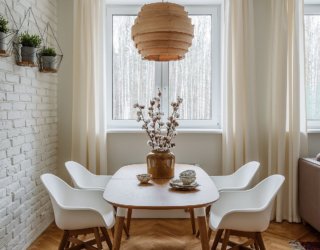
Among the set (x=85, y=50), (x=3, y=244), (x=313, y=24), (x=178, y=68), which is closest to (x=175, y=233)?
(x=3, y=244)

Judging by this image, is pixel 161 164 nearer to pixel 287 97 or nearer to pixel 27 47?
pixel 27 47

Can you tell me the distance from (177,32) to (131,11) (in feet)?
6.18

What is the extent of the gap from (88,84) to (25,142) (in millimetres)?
987

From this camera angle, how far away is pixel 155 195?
217 cm

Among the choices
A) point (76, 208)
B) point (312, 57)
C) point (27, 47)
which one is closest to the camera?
point (76, 208)

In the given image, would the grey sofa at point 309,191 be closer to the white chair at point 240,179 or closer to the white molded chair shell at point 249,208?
the white chair at point 240,179

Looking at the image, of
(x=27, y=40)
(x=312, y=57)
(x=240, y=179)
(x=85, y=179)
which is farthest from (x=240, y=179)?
(x=27, y=40)

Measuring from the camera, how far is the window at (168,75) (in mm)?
3824

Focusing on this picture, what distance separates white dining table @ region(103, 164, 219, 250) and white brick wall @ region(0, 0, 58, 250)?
0.81 m

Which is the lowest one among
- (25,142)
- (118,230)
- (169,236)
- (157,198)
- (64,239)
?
(169,236)

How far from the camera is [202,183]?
252 centimetres

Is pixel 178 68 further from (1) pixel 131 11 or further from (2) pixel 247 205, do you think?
(2) pixel 247 205

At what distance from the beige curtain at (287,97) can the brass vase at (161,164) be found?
1.39m

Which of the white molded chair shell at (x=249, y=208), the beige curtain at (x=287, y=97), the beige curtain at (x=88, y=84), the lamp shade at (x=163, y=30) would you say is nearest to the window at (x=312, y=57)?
the beige curtain at (x=287, y=97)
